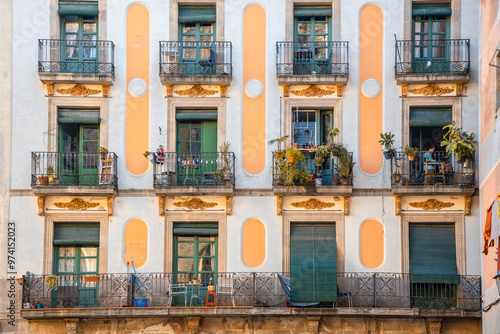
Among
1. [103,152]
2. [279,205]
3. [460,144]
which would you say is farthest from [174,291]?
[460,144]

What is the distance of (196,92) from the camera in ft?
107

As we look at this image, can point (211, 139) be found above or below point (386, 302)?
above

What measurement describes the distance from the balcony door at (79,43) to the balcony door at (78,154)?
1.59 m

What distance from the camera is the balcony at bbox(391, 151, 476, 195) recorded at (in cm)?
3145

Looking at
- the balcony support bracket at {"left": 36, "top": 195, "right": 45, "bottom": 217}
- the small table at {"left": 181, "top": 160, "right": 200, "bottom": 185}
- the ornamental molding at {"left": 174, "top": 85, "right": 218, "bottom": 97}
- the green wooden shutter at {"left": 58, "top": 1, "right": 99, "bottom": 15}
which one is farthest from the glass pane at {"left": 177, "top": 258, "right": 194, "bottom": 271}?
the green wooden shutter at {"left": 58, "top": 1, "right": 99, "bottom": 15}

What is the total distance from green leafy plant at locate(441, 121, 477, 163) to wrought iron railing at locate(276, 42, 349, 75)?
10.7ft

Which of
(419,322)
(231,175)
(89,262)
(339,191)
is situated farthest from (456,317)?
(89,262)

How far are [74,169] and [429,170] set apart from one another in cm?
954

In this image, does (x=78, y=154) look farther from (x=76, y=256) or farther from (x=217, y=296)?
(x=217, y=296)

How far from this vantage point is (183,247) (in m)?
32.3

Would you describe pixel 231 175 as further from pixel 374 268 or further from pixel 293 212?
pixel 374 268

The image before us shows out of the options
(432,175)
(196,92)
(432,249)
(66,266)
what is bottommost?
(66,266)

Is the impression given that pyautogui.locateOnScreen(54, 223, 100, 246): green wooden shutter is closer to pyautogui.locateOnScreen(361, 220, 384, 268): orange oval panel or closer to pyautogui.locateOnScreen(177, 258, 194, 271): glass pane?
pyautogui.locateOnScreen(177, 258, 194, 271): glass pane

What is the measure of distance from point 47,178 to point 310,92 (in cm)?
743
